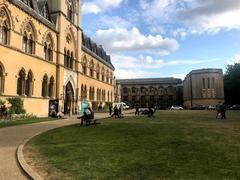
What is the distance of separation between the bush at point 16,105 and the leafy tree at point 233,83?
59244 mm

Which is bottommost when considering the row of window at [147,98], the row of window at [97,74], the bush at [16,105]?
the bush at [16,105]

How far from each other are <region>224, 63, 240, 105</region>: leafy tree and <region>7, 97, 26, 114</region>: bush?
194 ft

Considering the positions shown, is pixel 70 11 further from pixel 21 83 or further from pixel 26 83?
pixel 21 83

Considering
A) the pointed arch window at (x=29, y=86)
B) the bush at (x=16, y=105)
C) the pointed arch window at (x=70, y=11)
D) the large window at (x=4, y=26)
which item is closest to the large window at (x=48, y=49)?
the pointed arch window at (x=29, y=86)

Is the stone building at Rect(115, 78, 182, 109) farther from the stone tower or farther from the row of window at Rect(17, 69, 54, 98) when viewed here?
the row of window at Rect(17, 69, 54, 98)

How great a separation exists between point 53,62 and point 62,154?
29.9 meters

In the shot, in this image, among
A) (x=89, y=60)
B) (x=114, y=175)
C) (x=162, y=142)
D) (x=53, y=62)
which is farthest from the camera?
(x=89, y=60)

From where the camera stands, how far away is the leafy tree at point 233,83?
72.8 m

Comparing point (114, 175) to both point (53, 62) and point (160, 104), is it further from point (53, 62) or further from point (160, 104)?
point (160, 104)

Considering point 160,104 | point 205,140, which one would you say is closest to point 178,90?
point 160,104

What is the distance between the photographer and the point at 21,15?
3053cm

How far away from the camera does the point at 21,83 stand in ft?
100

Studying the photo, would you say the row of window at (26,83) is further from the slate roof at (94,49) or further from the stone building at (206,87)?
the stone building at (206,87)

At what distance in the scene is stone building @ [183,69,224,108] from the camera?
99188 mm
